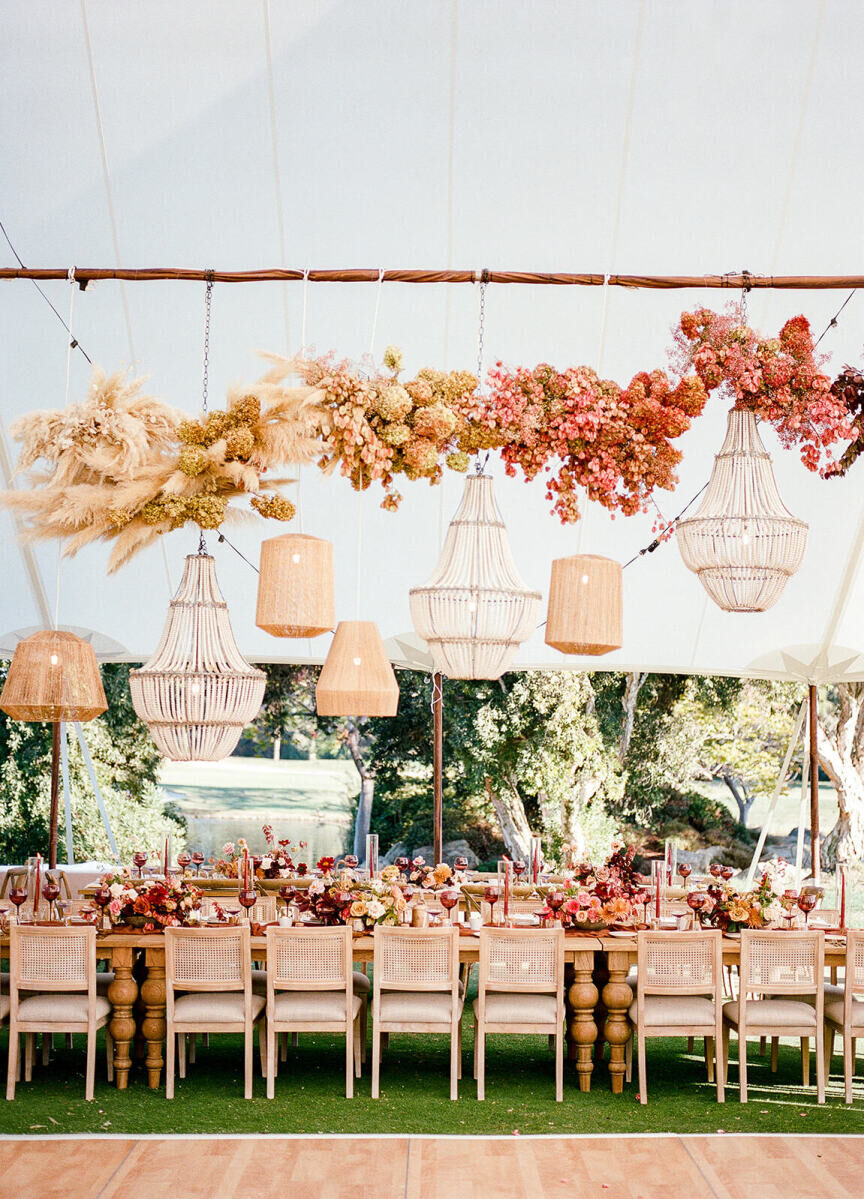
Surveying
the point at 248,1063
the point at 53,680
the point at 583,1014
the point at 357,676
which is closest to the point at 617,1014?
the point at 583,1014

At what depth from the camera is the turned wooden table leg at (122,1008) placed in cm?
581

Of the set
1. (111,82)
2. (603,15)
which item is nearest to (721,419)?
(603,15)

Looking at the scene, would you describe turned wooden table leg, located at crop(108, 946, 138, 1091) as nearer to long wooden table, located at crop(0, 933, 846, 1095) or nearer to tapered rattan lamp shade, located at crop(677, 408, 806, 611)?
long wooden table, located at crop(0, 933, 846, 1095)

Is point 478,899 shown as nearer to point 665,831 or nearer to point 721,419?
point 721,419

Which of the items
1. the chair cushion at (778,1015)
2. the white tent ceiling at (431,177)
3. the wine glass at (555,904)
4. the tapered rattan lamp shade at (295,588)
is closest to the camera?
the tapered rattan lamp shade at (295,588)

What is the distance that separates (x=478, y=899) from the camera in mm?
8516

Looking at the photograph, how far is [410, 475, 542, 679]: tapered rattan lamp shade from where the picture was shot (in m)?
4.73

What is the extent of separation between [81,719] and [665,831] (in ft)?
40.6

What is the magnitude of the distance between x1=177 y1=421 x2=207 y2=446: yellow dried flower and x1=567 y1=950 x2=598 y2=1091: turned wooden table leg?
121 inches

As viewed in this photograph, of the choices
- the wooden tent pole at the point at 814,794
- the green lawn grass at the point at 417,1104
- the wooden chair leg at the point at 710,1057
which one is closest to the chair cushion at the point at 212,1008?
the green lawn grass at the point at 417,1104

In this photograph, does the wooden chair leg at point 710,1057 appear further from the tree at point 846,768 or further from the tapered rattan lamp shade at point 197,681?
the tree at point 846,768

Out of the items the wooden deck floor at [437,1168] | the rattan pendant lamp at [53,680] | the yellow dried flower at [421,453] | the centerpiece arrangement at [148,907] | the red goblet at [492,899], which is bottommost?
the wooden deck floor at [437,1168]

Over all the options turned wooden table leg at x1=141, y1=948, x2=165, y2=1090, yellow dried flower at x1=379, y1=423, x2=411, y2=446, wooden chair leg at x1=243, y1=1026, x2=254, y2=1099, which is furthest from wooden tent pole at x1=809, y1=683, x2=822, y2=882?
yellow dried flower at x1=379, y1=423, x2=411, y2=446

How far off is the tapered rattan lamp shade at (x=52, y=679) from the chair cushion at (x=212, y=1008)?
1457mm
